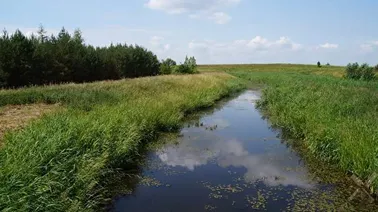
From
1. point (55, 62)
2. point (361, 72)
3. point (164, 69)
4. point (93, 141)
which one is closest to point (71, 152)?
point (93, 141)

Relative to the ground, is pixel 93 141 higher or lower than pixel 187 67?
lower

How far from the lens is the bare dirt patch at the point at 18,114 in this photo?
10.5 m

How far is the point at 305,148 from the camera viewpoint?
12375mm

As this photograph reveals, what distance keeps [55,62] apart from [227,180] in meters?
23.5

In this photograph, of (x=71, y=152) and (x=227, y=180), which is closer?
(x=71, y=152)

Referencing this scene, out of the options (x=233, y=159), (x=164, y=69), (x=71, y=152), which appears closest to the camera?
(x=71, y=152)

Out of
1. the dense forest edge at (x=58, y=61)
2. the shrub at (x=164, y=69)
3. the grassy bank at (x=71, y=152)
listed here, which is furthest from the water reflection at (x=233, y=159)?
the shrub at (x=164, y=69)

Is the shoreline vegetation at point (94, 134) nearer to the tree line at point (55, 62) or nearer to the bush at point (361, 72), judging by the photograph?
the tree line at point (55, 62)

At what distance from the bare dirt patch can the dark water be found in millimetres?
3997

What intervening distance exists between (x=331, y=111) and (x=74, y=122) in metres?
9.20

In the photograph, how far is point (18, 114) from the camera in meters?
12.7

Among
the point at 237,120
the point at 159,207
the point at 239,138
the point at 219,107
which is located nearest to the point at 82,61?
the point at 219,107

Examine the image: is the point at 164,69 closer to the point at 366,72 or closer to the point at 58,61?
the point at 58,61

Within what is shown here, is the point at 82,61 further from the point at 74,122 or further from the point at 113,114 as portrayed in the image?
the point at 74,122
